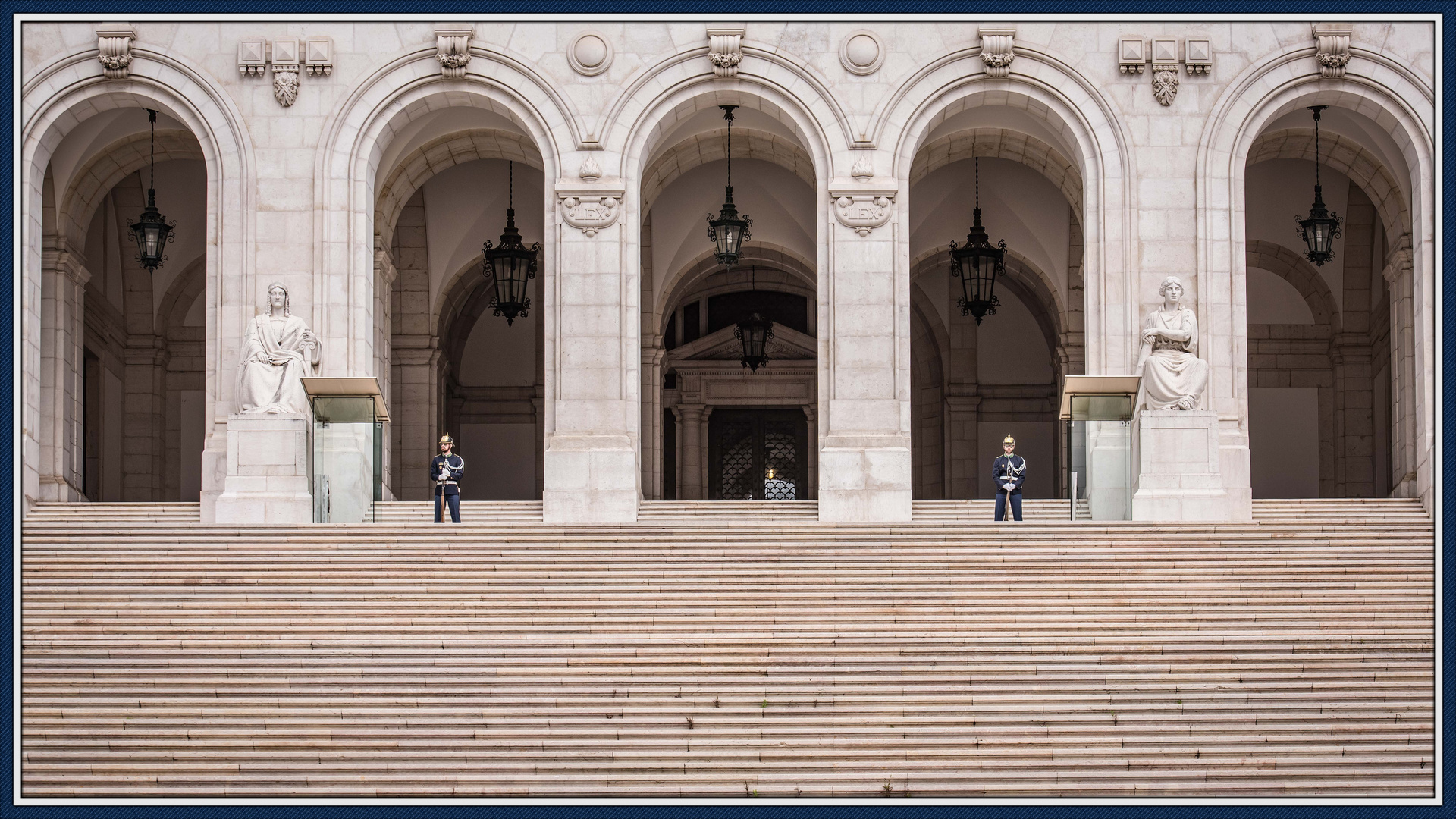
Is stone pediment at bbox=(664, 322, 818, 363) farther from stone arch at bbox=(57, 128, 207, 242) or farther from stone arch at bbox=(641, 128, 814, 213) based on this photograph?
stone arch at bbox=(57, 128, 207, 242)

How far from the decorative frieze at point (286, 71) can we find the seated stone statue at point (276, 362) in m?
2.62

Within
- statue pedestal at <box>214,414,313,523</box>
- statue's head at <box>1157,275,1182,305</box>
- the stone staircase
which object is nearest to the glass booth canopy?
statue's head at <box>1157,275,1182,305</box>

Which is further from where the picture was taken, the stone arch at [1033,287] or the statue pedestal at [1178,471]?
the stone arch at [1033,287]

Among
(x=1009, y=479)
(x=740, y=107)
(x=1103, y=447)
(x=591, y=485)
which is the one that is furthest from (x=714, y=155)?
(x=1009, y=479)

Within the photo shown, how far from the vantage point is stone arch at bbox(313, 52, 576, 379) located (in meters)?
24.3

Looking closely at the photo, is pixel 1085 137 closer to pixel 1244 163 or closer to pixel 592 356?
pixel 1244 163

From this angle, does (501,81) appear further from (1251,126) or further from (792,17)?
(1251,126)

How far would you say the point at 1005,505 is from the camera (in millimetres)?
22234

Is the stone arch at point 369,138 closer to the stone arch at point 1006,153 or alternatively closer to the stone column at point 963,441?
the stone arch at point 1006,153

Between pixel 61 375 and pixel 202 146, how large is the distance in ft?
14.4

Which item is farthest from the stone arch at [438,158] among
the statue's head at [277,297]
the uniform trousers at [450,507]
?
the uniform trousers at [450,507]

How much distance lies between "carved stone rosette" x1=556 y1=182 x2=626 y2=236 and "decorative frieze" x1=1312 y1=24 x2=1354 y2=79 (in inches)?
346

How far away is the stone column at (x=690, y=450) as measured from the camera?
35.3 meters

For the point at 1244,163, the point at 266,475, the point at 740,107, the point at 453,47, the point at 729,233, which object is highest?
the point at 453,47
